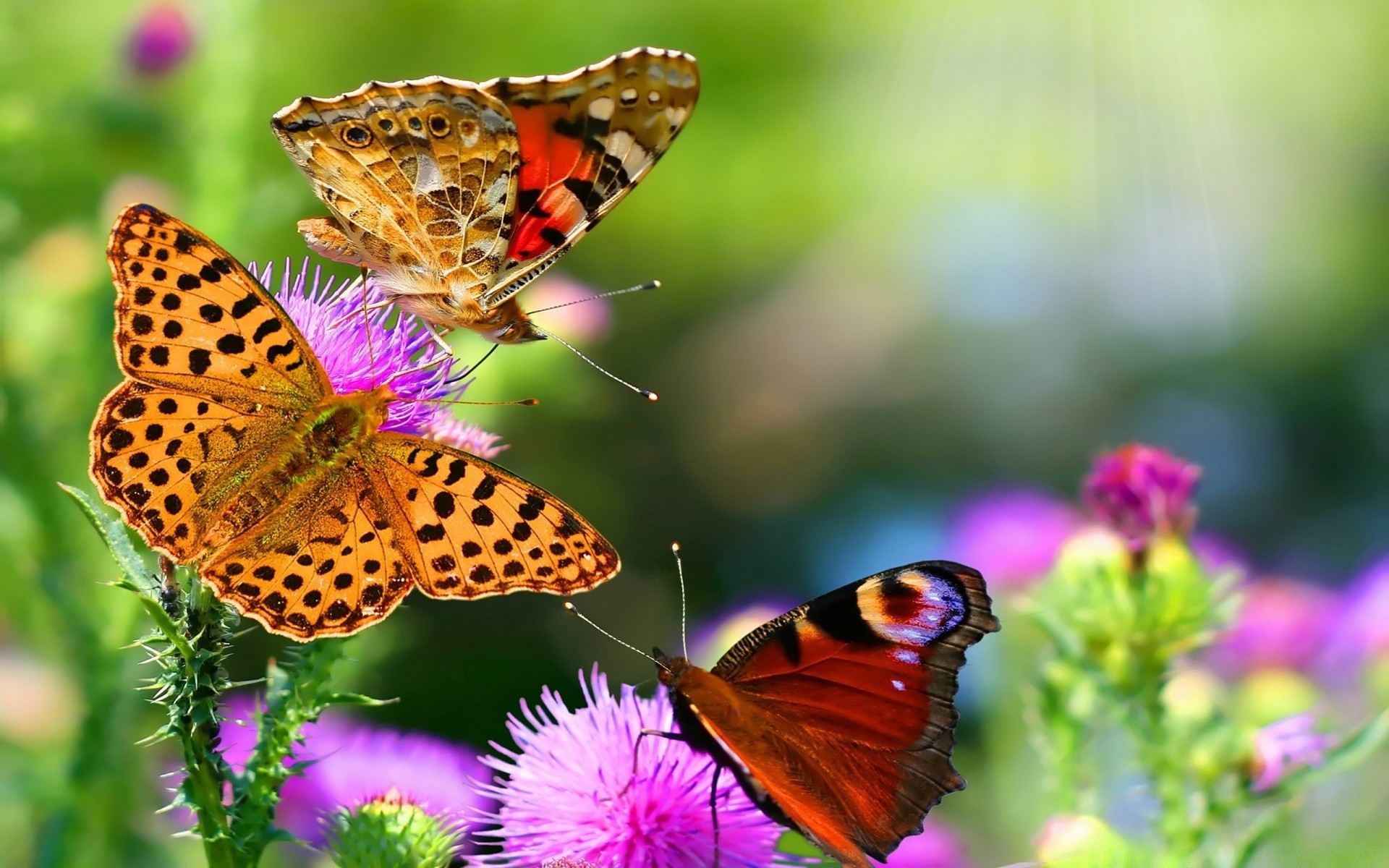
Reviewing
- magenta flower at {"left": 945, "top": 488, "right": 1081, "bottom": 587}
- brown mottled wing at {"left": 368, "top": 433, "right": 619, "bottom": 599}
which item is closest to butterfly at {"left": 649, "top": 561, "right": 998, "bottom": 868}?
brown mottled wing at {"left": 368, "top": 433, "right": 619, "bottom": 599}

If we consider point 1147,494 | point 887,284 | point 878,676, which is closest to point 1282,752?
point 1147,494

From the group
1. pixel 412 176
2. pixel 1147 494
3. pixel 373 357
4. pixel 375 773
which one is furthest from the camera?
pixel 1147 494

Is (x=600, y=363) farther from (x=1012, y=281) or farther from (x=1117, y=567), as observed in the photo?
(x=1117, y=567)

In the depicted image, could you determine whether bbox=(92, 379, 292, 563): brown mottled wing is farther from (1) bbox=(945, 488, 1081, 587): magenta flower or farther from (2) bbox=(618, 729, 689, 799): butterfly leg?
(1) bbox=(945, 488, 1081, 587): magenta flower

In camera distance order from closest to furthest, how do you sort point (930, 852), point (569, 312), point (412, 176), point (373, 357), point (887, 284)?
point (373, 357) < point (412, 176) < point (930, 852) < point (569, 312) < point (887, 284)

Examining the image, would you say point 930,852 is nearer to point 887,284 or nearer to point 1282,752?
point 1282,752

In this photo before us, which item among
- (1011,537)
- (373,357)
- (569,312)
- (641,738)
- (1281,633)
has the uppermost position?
(569,312)
